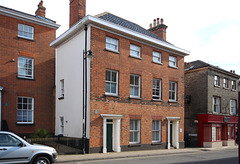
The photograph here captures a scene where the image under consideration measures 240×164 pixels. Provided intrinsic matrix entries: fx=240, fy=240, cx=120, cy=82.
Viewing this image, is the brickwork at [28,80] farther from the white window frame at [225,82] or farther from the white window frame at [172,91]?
the white window frame at [225,82]

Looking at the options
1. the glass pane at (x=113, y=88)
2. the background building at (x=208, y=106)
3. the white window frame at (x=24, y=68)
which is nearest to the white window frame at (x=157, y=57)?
the glass pane at (x=113, y=88)

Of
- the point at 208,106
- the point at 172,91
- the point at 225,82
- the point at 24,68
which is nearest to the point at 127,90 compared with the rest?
the point at 172,91

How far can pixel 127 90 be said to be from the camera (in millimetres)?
19328

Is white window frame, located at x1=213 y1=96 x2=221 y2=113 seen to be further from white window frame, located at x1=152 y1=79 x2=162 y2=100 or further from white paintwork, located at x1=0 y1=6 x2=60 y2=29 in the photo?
white paintwork, located at x1=0 y1=6 x2=60 y2=29

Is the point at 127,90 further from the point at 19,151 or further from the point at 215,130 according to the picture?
the point at 215,130

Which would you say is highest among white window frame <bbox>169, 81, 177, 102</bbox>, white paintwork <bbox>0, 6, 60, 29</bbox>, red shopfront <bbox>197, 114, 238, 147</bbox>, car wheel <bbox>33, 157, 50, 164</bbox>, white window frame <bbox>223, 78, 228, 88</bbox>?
white paintwork <bbox>0, 6, 60, 29</bbox>

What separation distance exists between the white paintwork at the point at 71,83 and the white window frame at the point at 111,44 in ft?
6.12

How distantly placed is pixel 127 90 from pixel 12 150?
36.5ft

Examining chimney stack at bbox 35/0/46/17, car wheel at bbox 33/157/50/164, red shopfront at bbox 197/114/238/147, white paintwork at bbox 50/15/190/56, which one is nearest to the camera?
car wheel at bbox 33/157/50/164

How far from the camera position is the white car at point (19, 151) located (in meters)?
9.47

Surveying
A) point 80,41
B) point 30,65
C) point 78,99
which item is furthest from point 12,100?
point 80,41

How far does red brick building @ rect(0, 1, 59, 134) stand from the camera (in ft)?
61.5

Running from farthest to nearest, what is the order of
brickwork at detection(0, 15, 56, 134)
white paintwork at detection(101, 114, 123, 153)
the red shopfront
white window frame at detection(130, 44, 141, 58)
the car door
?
the red shopfront < white window frame at detection(130, 44, 141, 58) < brickwork at detection(0, 15, 56, 134) < white paintwork at detection(101, 114, 123, 153) < the car door

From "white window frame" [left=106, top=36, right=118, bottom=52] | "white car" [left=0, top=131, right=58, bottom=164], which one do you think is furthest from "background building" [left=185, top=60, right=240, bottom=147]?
"white car" [left=0, top=131, right=58, bottom=164]
